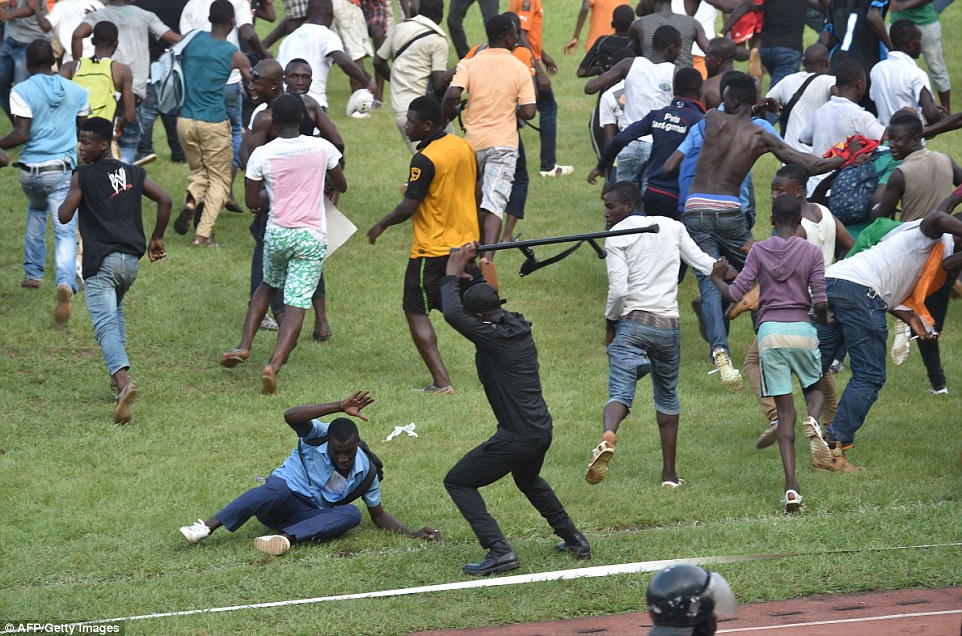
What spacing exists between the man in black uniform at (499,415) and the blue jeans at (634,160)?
583 centimetres

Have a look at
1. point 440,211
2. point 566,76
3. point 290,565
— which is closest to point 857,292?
point 440,211

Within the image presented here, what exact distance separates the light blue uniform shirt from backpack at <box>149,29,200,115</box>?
21.9 feet

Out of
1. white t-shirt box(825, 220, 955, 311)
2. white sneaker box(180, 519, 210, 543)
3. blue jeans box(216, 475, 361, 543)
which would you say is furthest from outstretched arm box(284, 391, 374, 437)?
white t-shirt box(825, 220, 955, 311)

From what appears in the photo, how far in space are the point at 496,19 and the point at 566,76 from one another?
8785 millimetres

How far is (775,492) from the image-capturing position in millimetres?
8812

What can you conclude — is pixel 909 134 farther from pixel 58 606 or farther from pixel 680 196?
pixel 58 606

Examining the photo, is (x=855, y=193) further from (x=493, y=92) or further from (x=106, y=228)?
(x=106, y=228)

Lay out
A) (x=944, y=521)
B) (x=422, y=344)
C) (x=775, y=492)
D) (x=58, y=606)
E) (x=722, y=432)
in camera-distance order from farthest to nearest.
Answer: (x=422, y=344) < (x=722, y=432) < (x=775, y=492) < (x=944, y=521) < (x=58, y=606)

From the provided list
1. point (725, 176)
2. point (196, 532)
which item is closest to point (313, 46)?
point (725, 176)

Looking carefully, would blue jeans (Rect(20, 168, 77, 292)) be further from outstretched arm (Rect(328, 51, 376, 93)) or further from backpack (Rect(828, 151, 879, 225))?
backpack (Rect(828, 151, 879, 225))

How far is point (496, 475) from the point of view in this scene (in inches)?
287

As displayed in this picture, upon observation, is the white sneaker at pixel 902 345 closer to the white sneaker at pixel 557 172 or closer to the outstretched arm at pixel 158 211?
the outstretched arm at pixel 158 211

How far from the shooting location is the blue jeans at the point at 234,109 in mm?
14873

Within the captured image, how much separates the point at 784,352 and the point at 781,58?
8.93 metres
